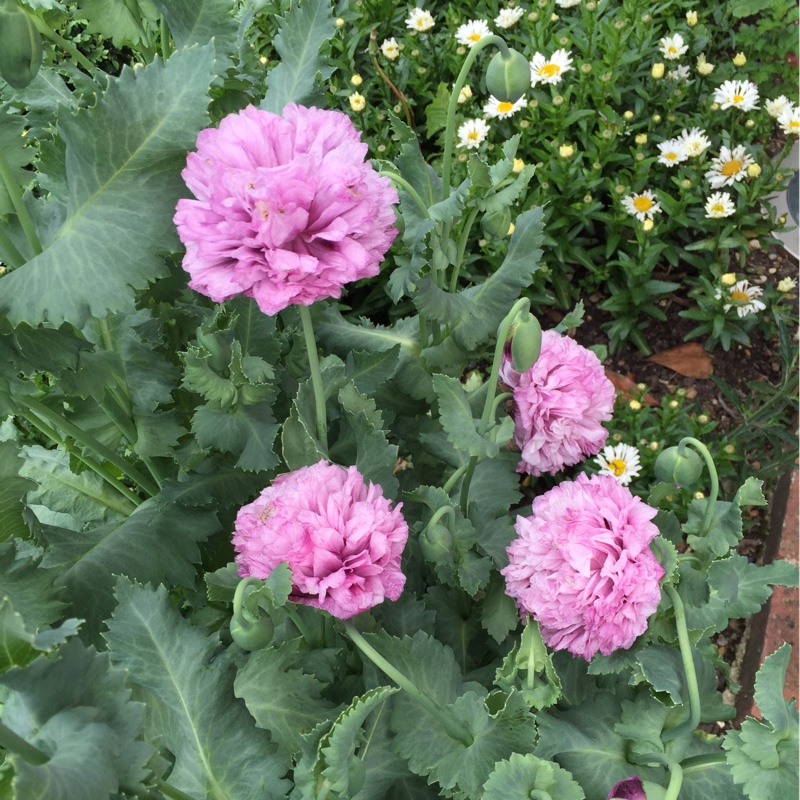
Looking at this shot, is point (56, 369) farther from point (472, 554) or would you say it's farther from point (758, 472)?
point (758, 472)

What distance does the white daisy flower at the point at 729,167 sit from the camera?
1.56 meters

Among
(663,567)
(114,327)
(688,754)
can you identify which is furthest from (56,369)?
(688,754)

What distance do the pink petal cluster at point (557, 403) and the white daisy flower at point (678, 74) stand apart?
109cm

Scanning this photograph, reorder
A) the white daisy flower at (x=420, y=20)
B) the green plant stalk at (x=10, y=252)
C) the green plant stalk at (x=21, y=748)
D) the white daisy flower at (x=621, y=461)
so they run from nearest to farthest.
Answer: the green plant stalk at (x=21, y=748) → the green plant stalk at (x=10, y=252) → the white daisy flower at (x=621, y=461) → the white daisy flower at (x=420, y=20)

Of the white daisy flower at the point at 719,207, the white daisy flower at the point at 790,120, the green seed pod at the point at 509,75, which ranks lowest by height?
the white daisy flower at the point at 719,207

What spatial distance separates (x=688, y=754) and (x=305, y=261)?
511 millimetres

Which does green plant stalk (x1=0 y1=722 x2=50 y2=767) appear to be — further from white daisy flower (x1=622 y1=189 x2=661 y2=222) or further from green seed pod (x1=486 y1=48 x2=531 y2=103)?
white daisy flower (x1=622 y1=189 x2=661 y2=222)

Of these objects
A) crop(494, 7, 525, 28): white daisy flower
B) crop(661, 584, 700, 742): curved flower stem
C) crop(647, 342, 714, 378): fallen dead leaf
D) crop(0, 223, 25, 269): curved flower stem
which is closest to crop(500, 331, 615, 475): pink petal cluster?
crop(661, 584, 700, 742): curved flower stem

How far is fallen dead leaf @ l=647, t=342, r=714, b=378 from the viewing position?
1.60 meters

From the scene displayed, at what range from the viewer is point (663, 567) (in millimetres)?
662

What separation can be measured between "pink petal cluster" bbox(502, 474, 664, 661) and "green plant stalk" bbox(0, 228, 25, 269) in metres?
0.43

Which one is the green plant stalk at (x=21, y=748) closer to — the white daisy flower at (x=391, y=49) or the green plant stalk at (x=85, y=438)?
the green plant stalk at (x=85, y=438)

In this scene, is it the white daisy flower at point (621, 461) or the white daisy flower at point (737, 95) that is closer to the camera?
the white daisy flower at point (621, 461)

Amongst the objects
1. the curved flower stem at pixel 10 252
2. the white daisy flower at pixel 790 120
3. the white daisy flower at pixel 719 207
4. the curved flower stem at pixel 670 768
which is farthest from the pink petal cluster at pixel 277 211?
the white daisy flower at pixel 790 120
